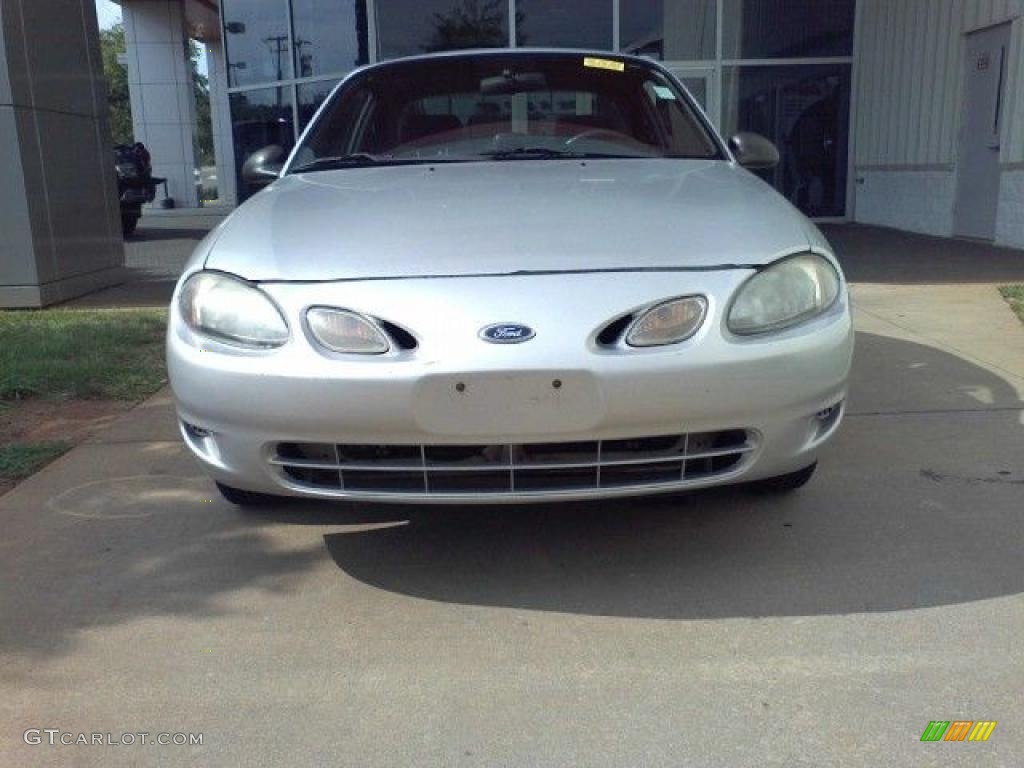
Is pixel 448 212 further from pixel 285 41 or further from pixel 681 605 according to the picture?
pixel 285 41

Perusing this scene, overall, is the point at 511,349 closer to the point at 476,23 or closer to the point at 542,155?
the point at 542,155

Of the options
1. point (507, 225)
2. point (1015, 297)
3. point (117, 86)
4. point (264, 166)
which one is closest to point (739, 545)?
point (507, 225)

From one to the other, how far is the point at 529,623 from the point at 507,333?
759 mm

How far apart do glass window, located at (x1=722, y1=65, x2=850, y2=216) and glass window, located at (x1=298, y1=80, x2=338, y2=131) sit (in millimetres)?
6058

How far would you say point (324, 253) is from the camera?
2.56 metres

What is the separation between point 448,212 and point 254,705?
1465 millimetres

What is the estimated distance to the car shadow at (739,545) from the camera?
2.57m

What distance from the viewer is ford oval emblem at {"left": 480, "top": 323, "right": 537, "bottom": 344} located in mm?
2291

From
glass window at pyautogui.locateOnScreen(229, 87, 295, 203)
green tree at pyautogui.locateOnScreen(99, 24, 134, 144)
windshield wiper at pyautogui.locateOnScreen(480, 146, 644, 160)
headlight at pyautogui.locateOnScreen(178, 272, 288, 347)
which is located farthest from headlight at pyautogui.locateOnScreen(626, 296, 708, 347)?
green tree at pyautogui.locateOnScreen(99, 24, 134, 144)

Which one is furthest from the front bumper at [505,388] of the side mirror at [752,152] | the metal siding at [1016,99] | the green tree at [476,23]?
the green tree at [476,23]

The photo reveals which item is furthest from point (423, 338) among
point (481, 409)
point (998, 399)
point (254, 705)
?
point (998, 399)

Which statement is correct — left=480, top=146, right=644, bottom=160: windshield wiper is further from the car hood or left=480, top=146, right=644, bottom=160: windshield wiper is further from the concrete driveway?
the concrete driveway

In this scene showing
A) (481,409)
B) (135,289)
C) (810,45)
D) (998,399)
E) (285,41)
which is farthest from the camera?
(285,41)

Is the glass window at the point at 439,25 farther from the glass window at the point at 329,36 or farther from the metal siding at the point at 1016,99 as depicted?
the metal siding at the point at 1016,99
